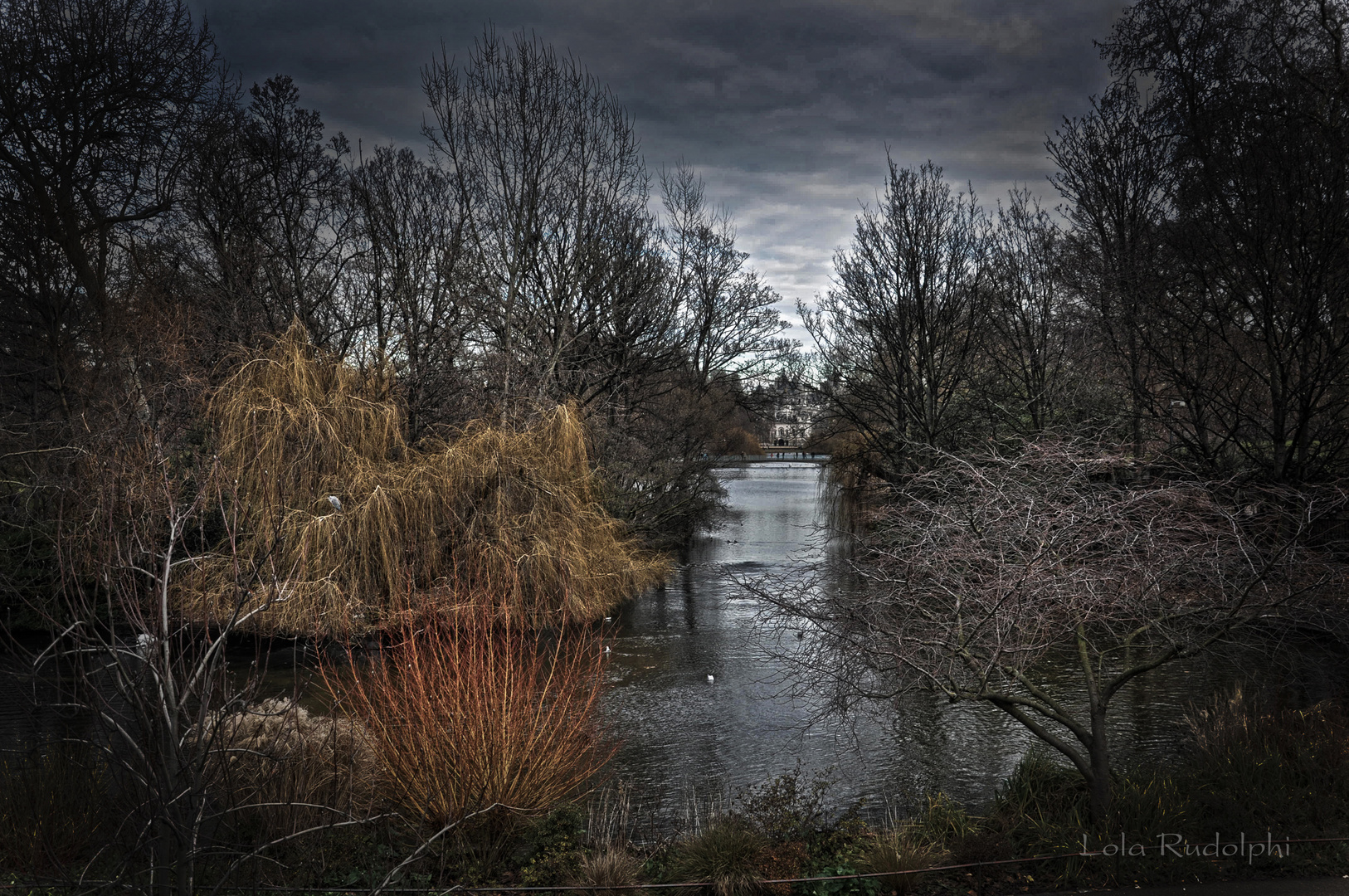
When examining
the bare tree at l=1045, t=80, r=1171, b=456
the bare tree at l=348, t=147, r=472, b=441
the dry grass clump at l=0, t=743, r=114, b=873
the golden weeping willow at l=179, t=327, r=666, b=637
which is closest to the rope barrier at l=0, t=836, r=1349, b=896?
the dry grass clump at l=0, t=743, r=114, b=873

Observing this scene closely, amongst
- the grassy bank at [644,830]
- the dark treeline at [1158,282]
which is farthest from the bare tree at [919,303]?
the grassy bank at [644,830]

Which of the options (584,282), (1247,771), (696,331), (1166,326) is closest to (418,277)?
(584,282)

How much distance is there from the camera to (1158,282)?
528 inches

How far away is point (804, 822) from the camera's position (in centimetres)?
640

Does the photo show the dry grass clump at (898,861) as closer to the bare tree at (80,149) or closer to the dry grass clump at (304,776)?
the dry grass clump at (304,776)

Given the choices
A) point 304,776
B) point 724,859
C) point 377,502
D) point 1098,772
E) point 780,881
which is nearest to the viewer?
point 780,881

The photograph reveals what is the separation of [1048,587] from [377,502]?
9.83 m

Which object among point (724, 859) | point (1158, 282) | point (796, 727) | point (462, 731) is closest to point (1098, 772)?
point (724, 859)

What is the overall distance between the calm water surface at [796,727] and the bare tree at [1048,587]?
851mm

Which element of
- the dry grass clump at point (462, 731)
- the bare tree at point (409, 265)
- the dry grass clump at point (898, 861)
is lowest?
the dry grass clump at point (898, 861)

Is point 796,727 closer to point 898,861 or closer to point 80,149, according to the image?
point 898,861

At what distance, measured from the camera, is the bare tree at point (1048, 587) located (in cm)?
557

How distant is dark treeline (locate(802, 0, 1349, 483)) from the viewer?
36.1 feet

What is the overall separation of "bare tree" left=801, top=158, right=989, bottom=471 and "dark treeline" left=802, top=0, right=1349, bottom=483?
5cm
